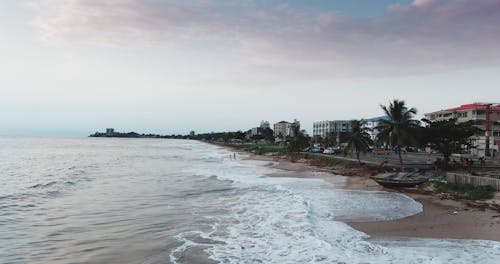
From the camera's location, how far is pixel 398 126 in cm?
3975

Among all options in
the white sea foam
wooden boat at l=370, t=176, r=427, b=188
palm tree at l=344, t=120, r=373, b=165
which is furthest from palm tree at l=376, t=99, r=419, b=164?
the white sea foam

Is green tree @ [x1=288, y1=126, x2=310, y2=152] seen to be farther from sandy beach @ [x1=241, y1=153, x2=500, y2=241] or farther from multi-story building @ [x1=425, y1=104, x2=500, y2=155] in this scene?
sandy beach @ [x1=241, y1=153, x2=500, y2=241]

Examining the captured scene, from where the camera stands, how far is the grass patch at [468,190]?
2314 centimetres

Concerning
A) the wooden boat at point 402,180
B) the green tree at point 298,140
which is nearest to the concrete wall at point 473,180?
the wooden boat at point 402,180

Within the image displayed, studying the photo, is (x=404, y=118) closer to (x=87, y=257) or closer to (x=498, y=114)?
(x=87, y=257)

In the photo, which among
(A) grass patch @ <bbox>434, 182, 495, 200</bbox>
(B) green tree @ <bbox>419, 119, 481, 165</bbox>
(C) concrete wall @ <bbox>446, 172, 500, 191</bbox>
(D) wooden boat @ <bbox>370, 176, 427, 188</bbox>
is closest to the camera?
(A) grass patch @ <bbox>434, 182, 495, 200</bbox>

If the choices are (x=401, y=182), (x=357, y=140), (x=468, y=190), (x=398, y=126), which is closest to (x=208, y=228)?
(x=468, y=190)

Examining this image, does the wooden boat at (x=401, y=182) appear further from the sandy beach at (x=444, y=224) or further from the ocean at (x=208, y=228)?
the sandy beach at (x=444, y=224)

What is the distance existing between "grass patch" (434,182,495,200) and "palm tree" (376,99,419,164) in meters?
11.2

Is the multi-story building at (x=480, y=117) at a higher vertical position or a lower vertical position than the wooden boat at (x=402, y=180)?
higher

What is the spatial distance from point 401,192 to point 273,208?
11.5 metres

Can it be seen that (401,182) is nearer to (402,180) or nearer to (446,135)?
(402,180)

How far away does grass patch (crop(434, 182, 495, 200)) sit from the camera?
23.1 meters

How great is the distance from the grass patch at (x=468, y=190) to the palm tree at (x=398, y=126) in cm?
1123
